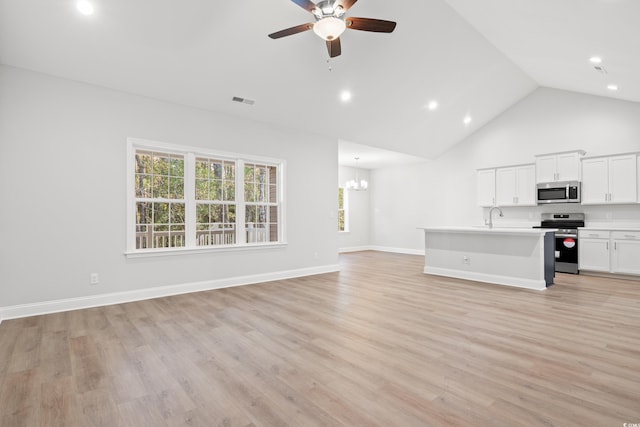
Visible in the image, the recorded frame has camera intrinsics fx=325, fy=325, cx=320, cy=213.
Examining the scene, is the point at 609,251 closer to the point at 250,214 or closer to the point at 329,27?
the point at 329,27

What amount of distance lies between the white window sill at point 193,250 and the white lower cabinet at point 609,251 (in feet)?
19.5

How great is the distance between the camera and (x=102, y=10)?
134 inches

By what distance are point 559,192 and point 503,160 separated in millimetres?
1592

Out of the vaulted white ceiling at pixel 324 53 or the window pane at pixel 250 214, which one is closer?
the vaulted white ceiling at pixel 324 53

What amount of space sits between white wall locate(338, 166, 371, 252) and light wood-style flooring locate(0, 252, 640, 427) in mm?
6581

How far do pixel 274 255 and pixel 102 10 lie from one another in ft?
14.0

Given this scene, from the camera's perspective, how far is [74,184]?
4242 millimetres

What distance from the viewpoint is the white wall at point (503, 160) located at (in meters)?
6.57

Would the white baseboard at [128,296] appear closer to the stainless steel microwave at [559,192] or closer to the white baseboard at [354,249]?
the white baseboard at [354,249]

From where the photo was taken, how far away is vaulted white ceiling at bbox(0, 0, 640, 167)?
361cm

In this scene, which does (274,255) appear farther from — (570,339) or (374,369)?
(570,339)

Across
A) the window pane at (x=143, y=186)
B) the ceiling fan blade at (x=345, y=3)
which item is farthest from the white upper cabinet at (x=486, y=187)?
the window pane at (x=143, y=186)

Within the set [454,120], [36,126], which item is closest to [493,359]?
[36,126]

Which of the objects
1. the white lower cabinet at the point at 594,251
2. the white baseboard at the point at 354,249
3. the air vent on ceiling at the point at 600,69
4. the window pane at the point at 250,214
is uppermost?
the air vent on ceiling at the point at 600,69
